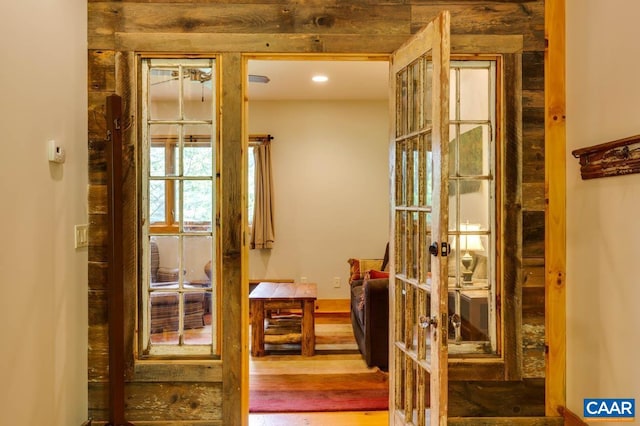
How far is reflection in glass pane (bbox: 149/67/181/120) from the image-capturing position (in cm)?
253

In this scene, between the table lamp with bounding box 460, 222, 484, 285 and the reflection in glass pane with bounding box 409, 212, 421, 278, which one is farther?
the table lamp with bounding box 460, 222, 484, 285

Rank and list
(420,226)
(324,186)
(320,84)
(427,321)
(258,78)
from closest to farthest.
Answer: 1. (427,321)
2. (420,226)
3. (258,78)
4. (320,84)
5. (324,186)

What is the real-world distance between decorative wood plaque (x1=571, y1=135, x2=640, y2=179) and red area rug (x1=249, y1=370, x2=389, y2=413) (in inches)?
79.5

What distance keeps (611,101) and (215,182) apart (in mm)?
2078

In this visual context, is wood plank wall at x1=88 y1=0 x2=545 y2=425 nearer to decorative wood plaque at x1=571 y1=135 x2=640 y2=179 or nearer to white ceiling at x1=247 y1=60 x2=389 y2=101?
decorative wood plaque at x1=571 y1=135 x2=640 y2=179

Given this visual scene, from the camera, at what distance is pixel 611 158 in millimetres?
2055

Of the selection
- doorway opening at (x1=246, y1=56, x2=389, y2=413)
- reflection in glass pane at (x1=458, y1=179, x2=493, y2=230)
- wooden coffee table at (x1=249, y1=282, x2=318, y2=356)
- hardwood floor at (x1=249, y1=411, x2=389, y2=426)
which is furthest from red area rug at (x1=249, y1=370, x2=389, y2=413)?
doorway opening at (x1=246, y1=56, x2=389, y2=413)

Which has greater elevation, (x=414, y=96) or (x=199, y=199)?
(x=414, y=96)

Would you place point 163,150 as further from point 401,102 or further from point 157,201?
point 401,102

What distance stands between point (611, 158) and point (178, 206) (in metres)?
2.26

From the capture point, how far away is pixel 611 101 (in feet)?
6.86

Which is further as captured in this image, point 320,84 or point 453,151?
point 320,84

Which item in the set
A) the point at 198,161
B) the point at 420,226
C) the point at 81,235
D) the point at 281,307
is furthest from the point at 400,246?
the point at 281,307

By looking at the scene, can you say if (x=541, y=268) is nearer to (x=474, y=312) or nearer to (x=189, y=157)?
(x=474, y=312)
